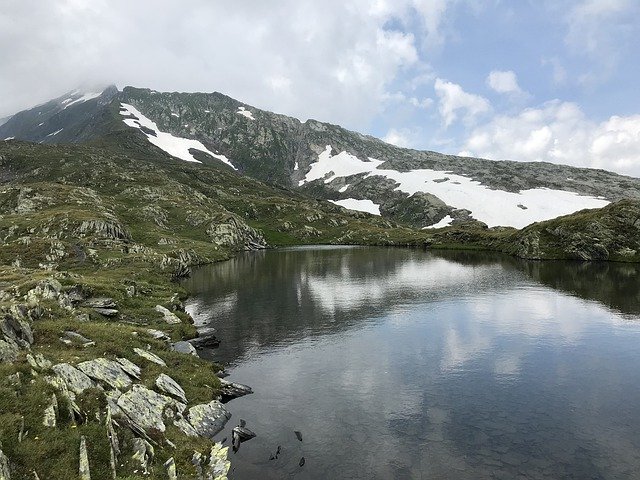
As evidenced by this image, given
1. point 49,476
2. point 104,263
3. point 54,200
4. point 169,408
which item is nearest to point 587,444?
point 169,408

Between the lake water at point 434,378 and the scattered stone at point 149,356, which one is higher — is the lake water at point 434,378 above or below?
below

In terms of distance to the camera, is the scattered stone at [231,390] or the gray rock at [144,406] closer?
the gray rock at [144,406]

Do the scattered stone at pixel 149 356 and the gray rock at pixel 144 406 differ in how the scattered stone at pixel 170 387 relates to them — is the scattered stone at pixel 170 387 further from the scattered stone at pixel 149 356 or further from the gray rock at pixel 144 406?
the scattered stone at pixel 149 356

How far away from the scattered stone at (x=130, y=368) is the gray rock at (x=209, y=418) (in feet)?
20.0

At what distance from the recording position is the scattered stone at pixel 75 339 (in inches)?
1522

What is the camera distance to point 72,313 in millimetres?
49406

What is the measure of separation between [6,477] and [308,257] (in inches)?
5952

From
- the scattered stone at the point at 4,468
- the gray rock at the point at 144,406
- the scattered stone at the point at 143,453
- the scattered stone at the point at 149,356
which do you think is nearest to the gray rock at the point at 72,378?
the gray rock at the point at 144,406

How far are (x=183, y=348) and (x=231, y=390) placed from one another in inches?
452

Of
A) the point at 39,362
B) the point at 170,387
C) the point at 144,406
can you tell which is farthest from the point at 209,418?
the point at 39,362

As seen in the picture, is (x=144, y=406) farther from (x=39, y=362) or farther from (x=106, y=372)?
(x=39, y=362)

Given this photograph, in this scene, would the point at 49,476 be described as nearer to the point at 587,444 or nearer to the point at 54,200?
the point at 587,444

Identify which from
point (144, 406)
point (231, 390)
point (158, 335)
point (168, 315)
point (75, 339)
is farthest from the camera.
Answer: point (168, 315)

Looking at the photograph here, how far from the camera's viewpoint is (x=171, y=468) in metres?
26.1
